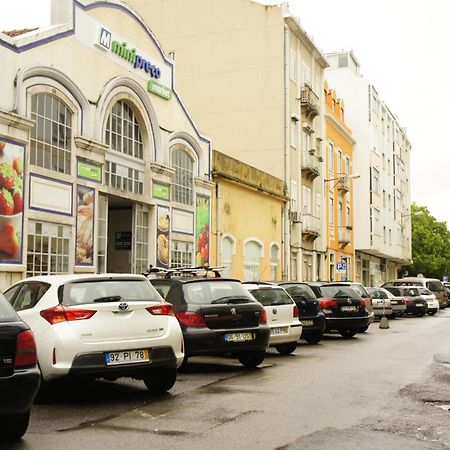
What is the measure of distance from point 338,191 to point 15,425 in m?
41.7

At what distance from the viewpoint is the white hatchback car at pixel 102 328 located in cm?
802

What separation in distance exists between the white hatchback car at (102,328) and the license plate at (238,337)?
219 centimetres

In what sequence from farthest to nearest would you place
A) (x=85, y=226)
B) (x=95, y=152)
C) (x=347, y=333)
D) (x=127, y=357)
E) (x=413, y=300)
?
(x=413, y=300) < (x=95, y=152) < (x=347, y=333) < (x=85, y=226) < (x=127, y=357)

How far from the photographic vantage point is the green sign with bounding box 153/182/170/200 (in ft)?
75.5

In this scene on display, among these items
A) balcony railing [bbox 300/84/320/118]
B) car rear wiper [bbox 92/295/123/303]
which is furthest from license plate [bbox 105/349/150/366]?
balcony railing [bbox 300/84/320/118]

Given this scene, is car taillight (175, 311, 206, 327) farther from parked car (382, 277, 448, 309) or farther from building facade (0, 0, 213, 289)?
parked car (382, 277, 448, 309)

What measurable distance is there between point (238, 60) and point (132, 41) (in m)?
15.0

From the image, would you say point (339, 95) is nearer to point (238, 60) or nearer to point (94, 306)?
point (238, 60)

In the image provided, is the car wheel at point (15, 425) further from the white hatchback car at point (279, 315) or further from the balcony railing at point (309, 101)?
the balcony railing at point (309, 101)

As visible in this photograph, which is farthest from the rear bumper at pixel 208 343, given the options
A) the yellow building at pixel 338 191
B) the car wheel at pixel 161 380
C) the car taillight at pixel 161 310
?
the yellow building at pixel 338 191

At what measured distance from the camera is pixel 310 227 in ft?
125

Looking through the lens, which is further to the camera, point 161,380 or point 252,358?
point 252,358

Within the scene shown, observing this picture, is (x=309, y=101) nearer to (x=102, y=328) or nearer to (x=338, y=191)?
(x=338, y=191)

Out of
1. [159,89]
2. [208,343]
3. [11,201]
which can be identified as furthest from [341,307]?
[159,89]
